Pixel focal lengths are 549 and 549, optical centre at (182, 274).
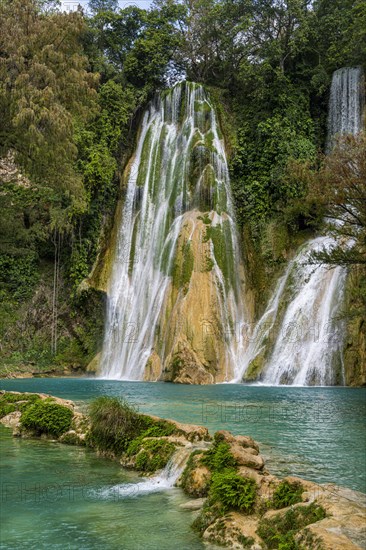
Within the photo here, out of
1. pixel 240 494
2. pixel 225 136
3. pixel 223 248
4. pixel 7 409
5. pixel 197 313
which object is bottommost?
pixel 240 494

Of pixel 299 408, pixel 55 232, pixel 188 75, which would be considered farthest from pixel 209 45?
pixel 299 408

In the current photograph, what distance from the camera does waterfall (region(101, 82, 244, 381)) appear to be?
1008 inches

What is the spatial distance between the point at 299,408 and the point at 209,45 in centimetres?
2905

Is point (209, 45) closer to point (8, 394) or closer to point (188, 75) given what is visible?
point (188, 75)

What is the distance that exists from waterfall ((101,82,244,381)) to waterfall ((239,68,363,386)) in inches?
72.4

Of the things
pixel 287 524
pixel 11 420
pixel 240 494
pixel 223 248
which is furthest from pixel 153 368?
pixel 287 524

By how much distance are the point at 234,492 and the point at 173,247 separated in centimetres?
2287

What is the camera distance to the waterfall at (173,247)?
25.6 meters

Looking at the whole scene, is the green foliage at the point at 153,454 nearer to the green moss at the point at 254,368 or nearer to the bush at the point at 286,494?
the bush at the point at 286,494

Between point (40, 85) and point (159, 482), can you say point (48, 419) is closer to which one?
point (159, 482)

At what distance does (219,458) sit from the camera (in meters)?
6.84

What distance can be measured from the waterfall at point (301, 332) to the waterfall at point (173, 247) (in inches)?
72.4

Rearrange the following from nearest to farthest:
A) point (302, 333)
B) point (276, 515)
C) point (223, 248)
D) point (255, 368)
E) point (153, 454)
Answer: point (276, 515) < point (153, 454) < point (302, 333) < point (255, 368) < point (223, 248)

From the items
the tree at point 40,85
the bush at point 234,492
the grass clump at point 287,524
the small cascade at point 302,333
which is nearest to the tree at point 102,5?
the small cascade at point 302,333
